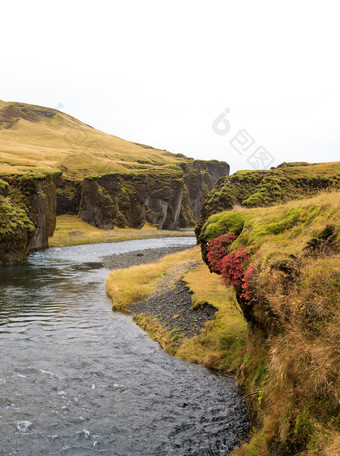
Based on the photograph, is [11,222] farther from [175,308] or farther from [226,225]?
[226,225]

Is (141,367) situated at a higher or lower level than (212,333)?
lower

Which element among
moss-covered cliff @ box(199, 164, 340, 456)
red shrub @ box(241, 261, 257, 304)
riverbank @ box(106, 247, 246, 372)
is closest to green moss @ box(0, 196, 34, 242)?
riverbank @ box(106, 247, 246, 372)

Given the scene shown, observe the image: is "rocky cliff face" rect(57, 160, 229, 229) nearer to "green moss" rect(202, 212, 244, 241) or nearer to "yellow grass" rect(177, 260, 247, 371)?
"yellow grass" rect(177, 260, 247, 371)

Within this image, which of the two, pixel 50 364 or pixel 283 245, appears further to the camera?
pixel 50 364

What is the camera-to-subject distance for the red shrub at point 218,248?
1825 centimetres

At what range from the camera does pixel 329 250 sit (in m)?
11.8

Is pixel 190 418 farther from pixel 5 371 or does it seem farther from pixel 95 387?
pixel 5 371

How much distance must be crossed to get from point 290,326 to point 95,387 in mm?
9324

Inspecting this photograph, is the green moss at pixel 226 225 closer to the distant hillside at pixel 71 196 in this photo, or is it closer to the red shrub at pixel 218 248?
the red shrub at pixel 218 248

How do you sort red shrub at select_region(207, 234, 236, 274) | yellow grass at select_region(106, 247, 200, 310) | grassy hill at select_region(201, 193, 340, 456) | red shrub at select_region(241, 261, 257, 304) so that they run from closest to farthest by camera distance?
1. grassy hill at select_region(201, 193, 340, 456)
2. red shrub at select_region(241, 261, 257, 304)
3. red shrub at select_region(207, 234, 236, 274)
4. yellow grass at select_region(106, 247, 200, 310)

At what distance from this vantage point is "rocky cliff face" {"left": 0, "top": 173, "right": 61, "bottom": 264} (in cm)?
4894

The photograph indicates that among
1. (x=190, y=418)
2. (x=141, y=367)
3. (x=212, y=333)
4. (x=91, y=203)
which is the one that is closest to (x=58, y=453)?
(x=190, y=418)

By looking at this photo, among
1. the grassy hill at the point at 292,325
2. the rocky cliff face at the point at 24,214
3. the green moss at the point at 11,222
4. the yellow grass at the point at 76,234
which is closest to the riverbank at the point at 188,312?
the grassy hill at the point at 292,325

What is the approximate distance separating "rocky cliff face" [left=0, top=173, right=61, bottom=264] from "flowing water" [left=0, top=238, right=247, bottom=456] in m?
24.7
